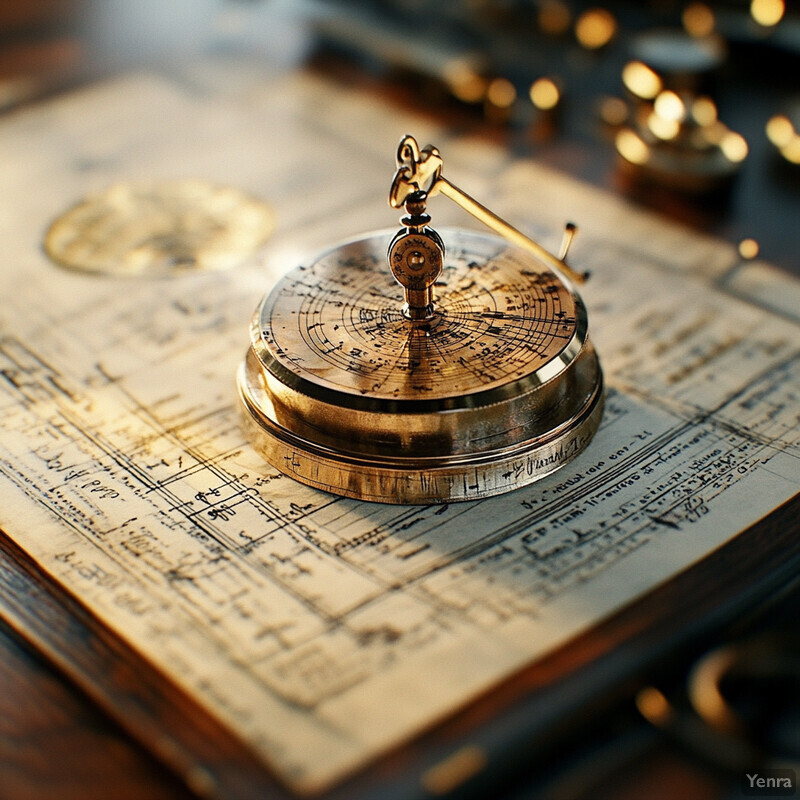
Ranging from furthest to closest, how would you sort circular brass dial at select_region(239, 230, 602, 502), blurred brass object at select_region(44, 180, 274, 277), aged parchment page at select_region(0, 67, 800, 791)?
1. blurred brass object at select_region(44, 180, 274, 277)
2. circular brass dial at select_region(239, 230, 602, 502)
3. aged parchment page at select_region(0, 67, 800, 791)

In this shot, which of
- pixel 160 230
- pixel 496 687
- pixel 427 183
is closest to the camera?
pixel 496 687

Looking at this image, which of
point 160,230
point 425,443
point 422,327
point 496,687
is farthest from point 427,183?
point 160,230

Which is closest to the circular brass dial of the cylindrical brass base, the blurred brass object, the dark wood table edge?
the cylindrical brass base

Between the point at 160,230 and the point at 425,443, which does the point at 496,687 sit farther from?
the point at 160,230

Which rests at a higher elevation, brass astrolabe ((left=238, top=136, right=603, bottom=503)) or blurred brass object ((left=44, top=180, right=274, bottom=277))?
brass astrolabe ((left=238, top=136, right=603, bottom=503))

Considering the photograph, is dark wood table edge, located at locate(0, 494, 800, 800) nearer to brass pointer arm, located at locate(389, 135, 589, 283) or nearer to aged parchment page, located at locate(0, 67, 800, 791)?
aged parchment page, located at locate(0, 67, 800, 791)

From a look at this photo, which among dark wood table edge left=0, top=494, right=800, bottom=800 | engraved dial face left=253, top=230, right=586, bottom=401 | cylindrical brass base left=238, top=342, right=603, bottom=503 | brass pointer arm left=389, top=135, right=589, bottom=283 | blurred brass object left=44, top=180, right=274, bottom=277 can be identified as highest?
brass pointer arm left=389, top=135, right=589, bottom=283

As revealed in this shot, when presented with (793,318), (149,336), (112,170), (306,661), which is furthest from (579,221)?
(306,661)

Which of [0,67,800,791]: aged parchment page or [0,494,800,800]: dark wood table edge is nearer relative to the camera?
[0,494,800,800]: dark wood table edge
